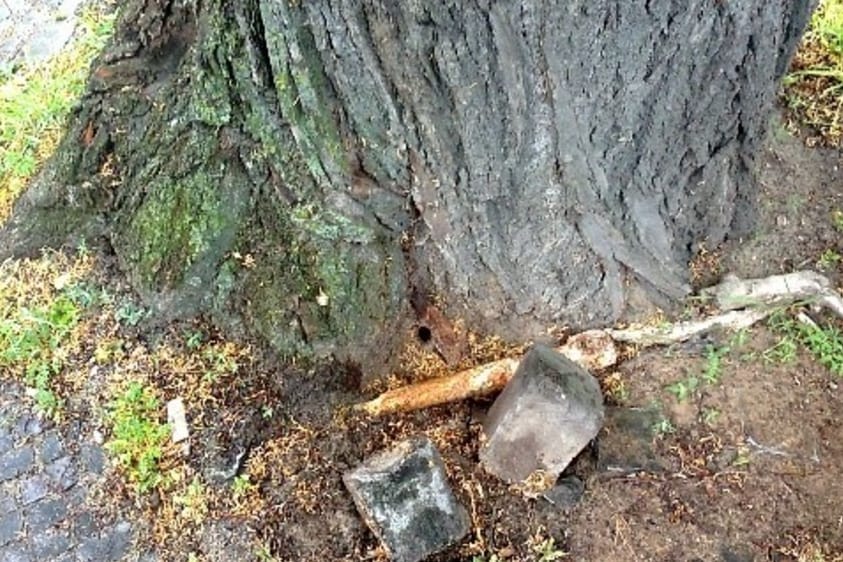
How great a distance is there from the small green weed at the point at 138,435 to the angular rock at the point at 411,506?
0.54m

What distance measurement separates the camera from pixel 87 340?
3.01 meters

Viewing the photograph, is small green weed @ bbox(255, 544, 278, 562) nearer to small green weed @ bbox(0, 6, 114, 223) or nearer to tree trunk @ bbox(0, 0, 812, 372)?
tree trunk @ bbox(0, 0, 812, 372)

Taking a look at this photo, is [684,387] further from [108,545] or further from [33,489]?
[33,489]

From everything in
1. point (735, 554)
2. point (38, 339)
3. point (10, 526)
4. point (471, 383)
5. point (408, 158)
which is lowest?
point (735, 554)

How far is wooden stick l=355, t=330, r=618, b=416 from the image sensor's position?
2.81 m

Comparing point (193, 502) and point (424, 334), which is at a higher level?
point (424, 334)

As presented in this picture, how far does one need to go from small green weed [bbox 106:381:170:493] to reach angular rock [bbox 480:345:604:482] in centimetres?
82

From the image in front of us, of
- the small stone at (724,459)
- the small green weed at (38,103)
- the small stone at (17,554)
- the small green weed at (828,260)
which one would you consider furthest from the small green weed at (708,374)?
the small green weed at (38,103)

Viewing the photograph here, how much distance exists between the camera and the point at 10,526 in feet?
9.34

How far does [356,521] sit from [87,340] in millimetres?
919

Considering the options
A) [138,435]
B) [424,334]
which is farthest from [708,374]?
[138,435]

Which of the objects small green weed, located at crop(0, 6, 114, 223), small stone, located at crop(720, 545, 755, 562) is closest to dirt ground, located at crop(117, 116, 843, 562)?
small stone, located at crop(720, 545, 755, 562)

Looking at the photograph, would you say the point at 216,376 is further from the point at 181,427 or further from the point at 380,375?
the point at 380,375

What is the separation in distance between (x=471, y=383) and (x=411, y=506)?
37cm
